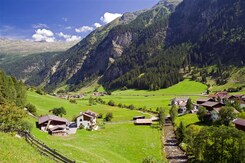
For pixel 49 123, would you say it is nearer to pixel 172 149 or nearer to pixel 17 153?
pixel 172 149

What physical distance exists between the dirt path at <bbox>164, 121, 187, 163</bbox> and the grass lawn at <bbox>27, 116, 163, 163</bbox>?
2.49 metres

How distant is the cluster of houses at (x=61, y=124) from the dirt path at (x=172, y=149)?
2712 centimetres

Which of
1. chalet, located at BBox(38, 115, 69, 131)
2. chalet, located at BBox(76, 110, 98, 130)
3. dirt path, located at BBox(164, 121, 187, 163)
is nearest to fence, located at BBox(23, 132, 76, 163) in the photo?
dirt path, located at BBox(164, 121, 187, 163)

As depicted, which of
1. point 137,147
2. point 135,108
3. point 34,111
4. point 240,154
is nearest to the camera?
point 240,154

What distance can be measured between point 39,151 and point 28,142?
5505mm

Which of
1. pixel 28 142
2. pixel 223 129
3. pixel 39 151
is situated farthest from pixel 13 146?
pixel 223 129

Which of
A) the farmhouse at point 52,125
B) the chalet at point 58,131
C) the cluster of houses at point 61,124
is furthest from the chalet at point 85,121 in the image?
the chalet at point 58,131

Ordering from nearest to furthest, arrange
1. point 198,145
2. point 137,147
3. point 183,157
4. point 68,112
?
point 198,145
point 183,157
point 137,147
point 68,112

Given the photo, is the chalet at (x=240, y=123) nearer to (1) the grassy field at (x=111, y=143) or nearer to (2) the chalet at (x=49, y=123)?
(1) the grassy field at (x=111, y=143)

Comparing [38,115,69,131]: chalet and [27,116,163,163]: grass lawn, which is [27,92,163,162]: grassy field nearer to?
[27,116,163,163]: grass lawn

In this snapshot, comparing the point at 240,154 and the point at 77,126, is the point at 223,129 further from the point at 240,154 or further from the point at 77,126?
the point at 77,126

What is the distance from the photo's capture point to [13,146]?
39062 millimetres

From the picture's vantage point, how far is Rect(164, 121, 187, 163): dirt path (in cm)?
7438

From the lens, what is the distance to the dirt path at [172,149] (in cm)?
7438
